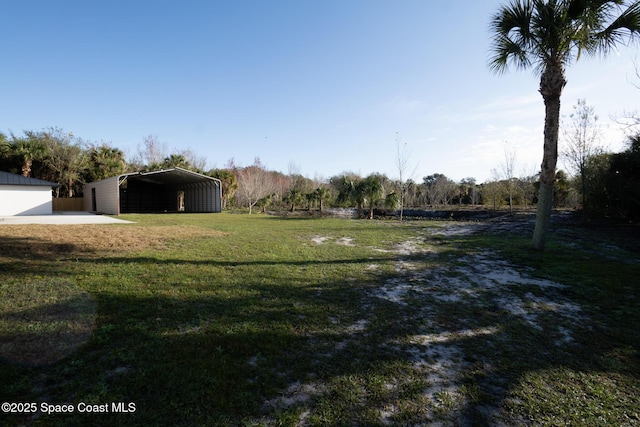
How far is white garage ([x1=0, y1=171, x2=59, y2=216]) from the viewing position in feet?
63.2

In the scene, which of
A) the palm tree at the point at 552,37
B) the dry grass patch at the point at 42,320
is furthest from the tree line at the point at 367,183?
the dry grass patch at the point at 42,320

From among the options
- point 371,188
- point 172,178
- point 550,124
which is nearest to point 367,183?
point 371,188

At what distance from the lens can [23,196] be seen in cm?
2005

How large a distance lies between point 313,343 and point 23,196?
2716cm

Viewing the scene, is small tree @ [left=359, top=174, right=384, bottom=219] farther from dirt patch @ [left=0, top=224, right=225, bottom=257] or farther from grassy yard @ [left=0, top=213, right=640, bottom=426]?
grassy yard @ [left=0, top=213, right=640, bottom=426]

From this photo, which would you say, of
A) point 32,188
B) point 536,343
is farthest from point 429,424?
point 32,188

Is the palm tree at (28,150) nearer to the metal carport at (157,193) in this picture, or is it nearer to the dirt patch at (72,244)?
the metal carport at (157,193)

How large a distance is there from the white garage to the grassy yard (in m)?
19.1

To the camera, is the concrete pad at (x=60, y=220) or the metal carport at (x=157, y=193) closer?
the concrete pad at (x=60, y=220)

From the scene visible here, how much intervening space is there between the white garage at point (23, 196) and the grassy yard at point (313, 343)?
19065 mm

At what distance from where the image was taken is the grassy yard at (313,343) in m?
2.21

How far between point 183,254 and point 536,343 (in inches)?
294

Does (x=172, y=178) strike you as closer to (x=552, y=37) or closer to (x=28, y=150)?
(x=28, y=150)

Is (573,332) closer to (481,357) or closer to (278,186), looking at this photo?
(481,357)
